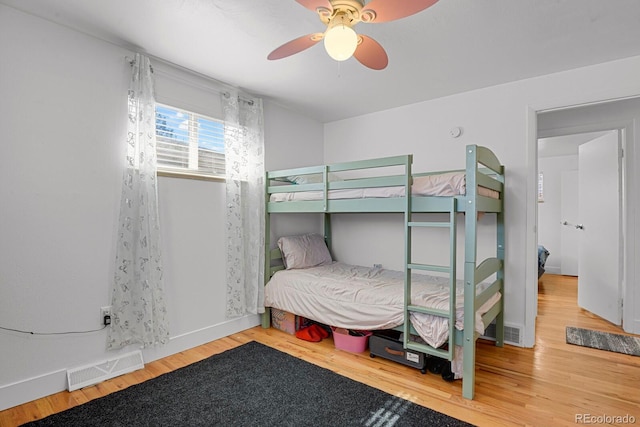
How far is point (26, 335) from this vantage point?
190cm

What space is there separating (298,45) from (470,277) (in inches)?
69.3

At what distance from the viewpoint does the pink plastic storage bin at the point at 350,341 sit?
102 inches

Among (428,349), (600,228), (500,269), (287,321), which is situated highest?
(600,228)

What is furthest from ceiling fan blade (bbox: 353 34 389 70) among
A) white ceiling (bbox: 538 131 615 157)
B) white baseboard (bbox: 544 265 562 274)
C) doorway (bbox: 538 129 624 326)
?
white baseboard (bbox: 544 265 562 274)

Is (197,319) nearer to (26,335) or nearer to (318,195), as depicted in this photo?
(26,335)

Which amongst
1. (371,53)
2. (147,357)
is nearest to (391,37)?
(371,53)

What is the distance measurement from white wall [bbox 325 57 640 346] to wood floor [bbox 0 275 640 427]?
0.41 metres

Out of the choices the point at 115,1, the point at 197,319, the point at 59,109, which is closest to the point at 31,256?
the point at 59,109

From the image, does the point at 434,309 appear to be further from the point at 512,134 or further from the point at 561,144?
the point at 561,144

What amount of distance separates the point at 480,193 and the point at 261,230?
204 cm

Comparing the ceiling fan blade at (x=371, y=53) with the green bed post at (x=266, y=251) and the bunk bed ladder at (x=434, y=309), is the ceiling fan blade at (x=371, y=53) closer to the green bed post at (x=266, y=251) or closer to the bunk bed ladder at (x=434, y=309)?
the bunk bed ladder at (x=434, y=309)

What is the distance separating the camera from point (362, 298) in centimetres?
Result: 251

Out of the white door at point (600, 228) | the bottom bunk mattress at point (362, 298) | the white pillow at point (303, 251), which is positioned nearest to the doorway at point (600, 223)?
the white door at point (600, 228)

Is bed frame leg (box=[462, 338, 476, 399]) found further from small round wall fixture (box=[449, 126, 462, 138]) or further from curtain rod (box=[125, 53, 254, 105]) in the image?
curtain rod (box=[125, 53, 254, 105])
